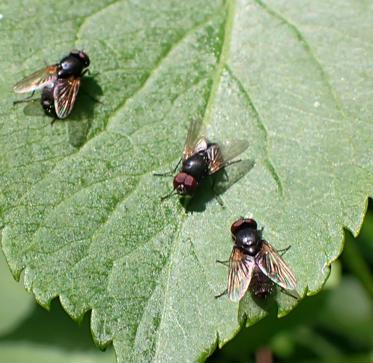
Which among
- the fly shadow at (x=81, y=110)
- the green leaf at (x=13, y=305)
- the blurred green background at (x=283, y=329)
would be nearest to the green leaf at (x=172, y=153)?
the fly shadow at (x=81, y=110)

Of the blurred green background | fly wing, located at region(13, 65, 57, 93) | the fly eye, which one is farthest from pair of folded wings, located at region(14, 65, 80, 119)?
the blurred green background

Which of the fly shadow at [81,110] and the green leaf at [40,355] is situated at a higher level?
the fly shadow at [81,110]

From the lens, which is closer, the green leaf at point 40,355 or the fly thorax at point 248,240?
the fly thorax at point 248,240

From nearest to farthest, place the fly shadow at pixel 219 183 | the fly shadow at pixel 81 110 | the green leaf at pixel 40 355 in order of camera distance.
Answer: the fly shadow at pixel 219 183, the fly shadow at pixel 81 110, the green leaf at pixel 40 355

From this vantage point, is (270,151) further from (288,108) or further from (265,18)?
(265,18)

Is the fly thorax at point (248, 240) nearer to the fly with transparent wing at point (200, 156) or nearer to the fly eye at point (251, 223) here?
the fly eye at point (251, 223)

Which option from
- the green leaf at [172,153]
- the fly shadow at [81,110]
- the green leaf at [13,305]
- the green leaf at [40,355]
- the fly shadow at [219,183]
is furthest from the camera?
the green leaf at [13,305]

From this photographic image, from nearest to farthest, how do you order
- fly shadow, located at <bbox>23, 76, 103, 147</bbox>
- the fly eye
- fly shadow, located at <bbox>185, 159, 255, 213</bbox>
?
the fly eye
fly shadow, located at <bbox>185, 159, 255, 213</bbox>
fly shadow, located at <bbox>23, 76, 103, 147</bbox>

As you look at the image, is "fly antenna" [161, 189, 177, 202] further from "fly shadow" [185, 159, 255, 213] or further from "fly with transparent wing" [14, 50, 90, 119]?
"fly with transparent wing" [14, 50, 90, 119]

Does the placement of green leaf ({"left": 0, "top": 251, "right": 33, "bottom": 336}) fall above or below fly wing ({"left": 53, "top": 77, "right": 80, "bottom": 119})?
below
